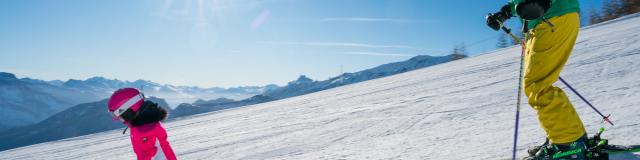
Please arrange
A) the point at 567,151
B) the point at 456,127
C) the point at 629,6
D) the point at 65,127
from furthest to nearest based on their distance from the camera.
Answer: the point at 65,127 → the point at 629,6 → the point at 456,127 → the point at 567,151

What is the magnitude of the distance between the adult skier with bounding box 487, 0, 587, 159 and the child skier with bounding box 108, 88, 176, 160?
2765 mm

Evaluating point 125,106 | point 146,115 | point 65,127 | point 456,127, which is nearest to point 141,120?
point 146,115

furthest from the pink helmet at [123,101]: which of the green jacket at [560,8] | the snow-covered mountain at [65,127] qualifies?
the snow-covered mountain at [65,127]

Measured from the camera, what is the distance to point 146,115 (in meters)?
3.23

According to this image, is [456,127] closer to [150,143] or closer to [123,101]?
[150,143]

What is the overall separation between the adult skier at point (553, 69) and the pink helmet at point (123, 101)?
2.86 meters

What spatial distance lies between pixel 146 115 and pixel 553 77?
9.76ft

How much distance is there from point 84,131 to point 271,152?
19032 centimetres

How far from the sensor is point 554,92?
2518mm

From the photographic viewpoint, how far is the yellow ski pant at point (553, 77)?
8.17 ft

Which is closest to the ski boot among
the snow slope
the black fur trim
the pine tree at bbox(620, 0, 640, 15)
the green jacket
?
the snow slope

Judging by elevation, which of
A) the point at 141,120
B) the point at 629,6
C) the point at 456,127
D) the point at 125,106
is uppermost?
the point at 629,6

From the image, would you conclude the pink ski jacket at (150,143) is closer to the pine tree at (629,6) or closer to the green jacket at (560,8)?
the green jacket at (560,8)

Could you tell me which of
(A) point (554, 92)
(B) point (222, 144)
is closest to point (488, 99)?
(A) point (554, 92)
